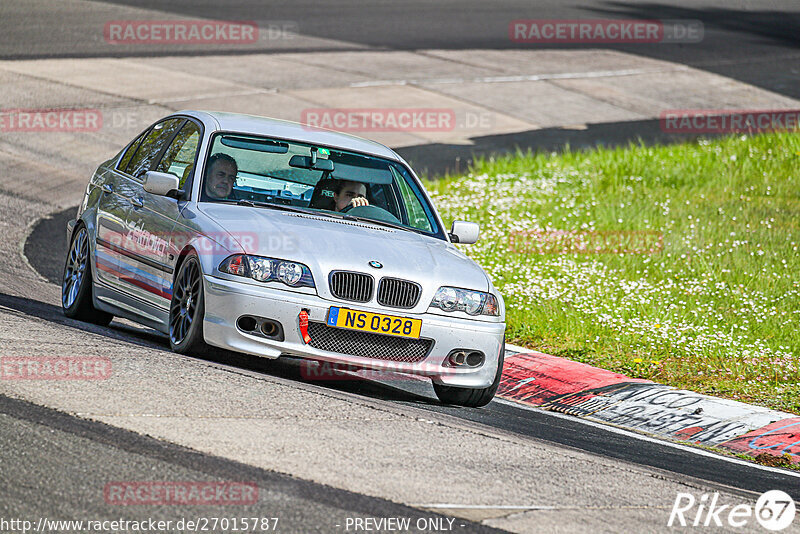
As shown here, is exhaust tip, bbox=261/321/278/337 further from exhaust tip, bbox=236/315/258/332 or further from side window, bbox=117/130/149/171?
side window, bbox=117/130/149/171

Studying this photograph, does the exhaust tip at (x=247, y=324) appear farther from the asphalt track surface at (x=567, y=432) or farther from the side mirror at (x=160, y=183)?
the side mirror at (x=160, y=183)

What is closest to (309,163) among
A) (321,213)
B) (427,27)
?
(321,213)

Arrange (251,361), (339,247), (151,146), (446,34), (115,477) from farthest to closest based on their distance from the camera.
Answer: (446,34) < (151,146) < (251,361) < (339,247) < (115,477)

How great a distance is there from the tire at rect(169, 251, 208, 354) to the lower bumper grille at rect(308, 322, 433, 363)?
691mm

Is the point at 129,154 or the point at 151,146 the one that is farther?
the point at 129,154

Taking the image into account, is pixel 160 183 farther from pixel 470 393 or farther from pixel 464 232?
pixel 470 393

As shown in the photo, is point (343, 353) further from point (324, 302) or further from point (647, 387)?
point (647, 387)

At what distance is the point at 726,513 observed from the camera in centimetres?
577

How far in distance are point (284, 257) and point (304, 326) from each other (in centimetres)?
43

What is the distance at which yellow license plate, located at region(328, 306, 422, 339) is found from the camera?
7223mm

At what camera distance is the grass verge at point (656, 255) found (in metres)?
10.1

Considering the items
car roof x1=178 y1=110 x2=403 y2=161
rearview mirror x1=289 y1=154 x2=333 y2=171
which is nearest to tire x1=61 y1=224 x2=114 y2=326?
car roof x1=178 y1=110 x2=403 y2=161

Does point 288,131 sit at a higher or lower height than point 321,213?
higher

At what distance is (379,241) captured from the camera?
7.79 metres
